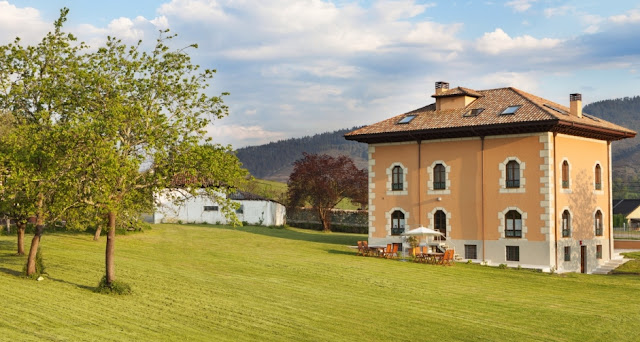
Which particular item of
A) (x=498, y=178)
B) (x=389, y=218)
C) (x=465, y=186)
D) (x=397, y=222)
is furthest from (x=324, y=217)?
(x=498, y=178)

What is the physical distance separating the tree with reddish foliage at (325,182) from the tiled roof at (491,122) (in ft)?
68.5

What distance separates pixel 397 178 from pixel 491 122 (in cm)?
713

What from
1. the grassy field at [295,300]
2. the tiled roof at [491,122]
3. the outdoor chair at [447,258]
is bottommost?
the grassy field at [295,300]

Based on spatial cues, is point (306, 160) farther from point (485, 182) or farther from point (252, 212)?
point (485, 182)

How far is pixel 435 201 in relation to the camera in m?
42.6

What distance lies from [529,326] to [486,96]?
2413 cm

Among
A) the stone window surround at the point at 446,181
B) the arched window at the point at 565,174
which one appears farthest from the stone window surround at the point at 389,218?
the arched window at the point at 565,174

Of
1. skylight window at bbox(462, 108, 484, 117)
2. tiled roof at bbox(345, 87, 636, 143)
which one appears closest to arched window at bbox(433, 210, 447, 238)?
tiled roof at bbox(345, 87, 636, 143)

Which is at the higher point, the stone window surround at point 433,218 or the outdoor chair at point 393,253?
the stone window surround at point 433,218

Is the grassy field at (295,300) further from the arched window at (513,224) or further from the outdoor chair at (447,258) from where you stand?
the arched window at (513,224)

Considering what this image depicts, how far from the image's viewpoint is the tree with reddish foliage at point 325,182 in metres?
65.6

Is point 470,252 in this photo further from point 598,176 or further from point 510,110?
point 598,176

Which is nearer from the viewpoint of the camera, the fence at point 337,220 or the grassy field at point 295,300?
the grassy field at point 295,300

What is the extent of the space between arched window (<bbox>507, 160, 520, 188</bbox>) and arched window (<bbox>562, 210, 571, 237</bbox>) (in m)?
3.19
